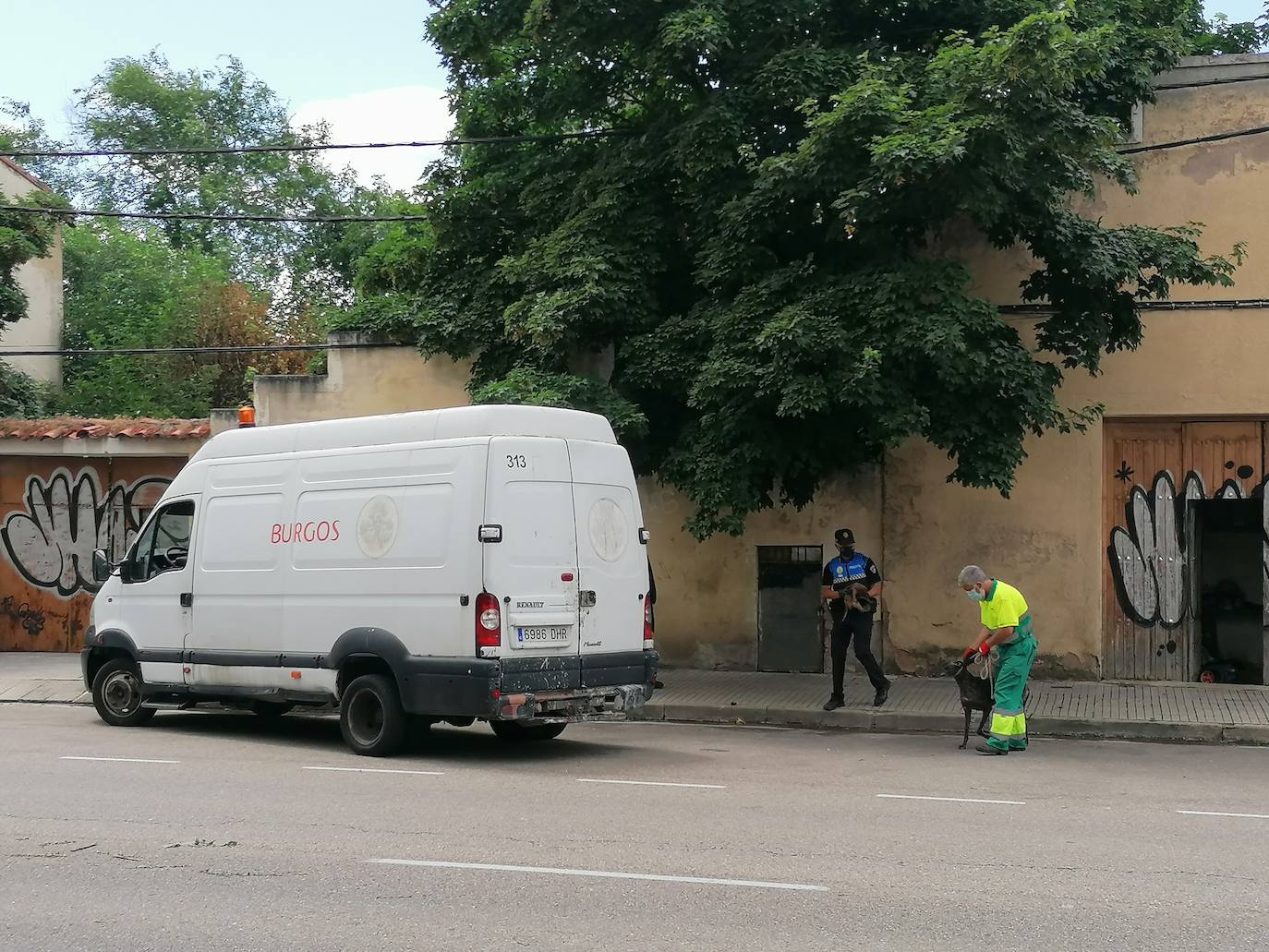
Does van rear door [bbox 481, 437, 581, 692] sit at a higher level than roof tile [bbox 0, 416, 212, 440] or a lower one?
lower

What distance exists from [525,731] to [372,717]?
1.57 m

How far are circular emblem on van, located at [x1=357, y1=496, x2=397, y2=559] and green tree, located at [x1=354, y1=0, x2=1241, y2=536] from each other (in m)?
3.59

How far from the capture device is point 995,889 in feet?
20.6

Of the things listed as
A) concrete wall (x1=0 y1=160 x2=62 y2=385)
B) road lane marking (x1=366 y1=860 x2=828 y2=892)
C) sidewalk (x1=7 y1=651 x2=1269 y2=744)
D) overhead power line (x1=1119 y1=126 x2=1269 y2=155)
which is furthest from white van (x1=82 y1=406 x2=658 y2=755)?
concrete wall (x1=0 y1=160 x2=62 y2=385)

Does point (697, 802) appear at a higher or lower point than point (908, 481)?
lower

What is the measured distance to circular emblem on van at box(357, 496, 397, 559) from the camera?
35.0 feet

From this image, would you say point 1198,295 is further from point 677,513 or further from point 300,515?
point 300,515

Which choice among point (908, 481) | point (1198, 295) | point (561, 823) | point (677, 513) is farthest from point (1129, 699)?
point (561, 823)

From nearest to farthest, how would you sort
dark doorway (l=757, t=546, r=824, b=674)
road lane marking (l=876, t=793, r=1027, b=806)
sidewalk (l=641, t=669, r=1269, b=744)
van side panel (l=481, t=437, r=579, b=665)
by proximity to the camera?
road lane marking (l=876, t=793, r=1027, b=806) → van side panel (l=481, t=437, r=579, b=665) → sidewalk (l=641, t=669, r=1269, b=744) → dark doorway (l=757, t=546, r=824, b=674)

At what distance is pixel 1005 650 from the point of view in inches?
449

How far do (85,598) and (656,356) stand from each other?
10.2 m

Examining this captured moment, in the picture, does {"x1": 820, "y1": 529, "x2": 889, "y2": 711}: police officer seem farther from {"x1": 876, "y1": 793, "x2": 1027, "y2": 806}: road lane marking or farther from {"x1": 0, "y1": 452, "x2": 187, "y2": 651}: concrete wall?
{"x1": 0, "y1": 452, "x2": 187, "y2": 651}: concrete wall

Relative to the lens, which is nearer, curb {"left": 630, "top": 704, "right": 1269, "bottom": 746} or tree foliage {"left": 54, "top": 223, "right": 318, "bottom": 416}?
curb {"left": 630, "top": 704, "right": 1269, "bottom": 746}

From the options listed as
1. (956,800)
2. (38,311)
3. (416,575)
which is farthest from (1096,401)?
(38,311)
